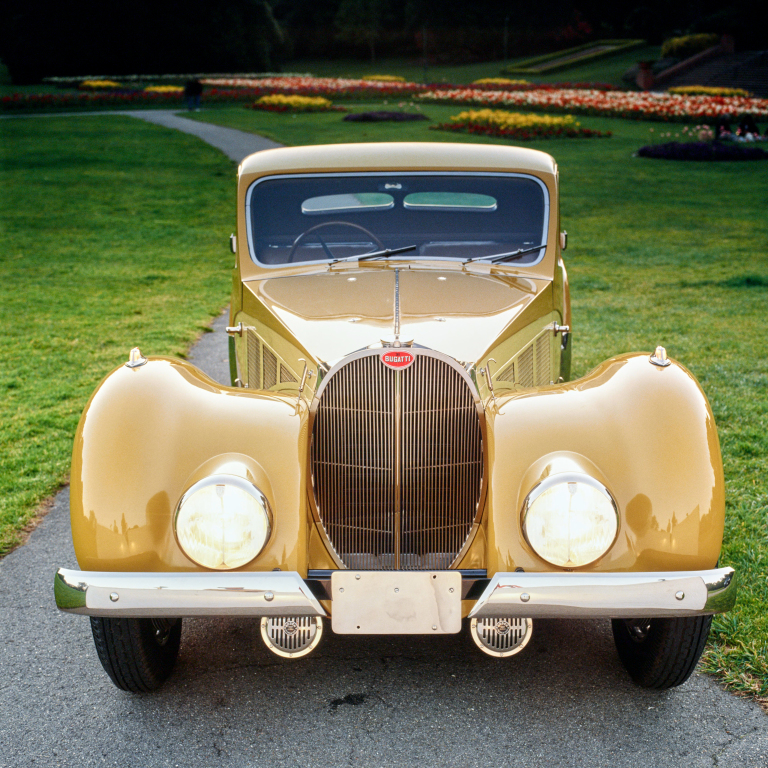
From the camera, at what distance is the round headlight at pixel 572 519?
8.07 feet

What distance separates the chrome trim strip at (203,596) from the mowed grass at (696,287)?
128 cm

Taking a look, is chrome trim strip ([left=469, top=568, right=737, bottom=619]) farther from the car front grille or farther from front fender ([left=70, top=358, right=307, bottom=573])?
front fender ([left=70, top=358, right=307, bottom=573])

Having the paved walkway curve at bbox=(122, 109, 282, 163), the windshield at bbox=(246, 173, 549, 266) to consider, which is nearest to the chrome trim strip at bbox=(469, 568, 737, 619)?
the windshield at bbox=(246, 173, 549, 266)

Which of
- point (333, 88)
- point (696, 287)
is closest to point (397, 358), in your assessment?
point (696, 287)

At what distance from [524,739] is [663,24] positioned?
186ft

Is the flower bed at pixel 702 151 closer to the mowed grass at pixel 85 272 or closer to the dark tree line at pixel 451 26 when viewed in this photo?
the mowed grass at pixel 85 272

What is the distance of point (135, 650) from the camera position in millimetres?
2725

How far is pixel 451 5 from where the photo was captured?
190 ft

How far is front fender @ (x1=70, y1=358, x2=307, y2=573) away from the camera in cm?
254

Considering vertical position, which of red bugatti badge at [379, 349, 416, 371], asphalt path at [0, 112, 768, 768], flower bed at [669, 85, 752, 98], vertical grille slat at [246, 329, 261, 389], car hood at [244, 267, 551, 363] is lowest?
asphalt path at [0, 112, 768, 768]

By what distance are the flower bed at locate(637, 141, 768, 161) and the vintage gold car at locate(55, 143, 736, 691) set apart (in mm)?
16838

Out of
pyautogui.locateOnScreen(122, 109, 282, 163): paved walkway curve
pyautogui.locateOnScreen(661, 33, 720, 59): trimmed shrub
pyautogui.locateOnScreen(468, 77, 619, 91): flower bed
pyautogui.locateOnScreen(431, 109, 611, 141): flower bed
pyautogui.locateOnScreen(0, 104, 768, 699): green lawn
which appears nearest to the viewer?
pyautogui.locateOnScreen(0, 104, 768, 699): green lawn

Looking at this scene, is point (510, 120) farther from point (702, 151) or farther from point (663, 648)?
point (663, 648)

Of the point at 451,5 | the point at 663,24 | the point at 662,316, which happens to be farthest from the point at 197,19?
the point at 662,316
